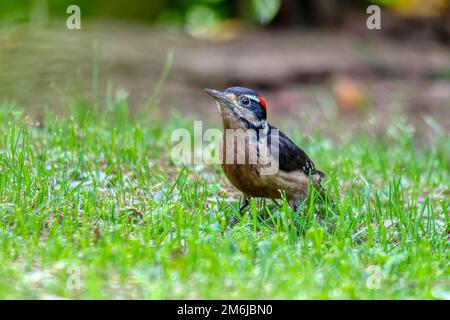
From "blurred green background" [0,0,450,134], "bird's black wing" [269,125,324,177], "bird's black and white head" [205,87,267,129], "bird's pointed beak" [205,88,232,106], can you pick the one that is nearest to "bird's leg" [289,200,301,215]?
"bird's black wing" [269,125,324,177]

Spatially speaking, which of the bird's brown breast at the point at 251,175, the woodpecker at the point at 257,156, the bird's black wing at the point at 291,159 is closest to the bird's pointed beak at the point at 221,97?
the woodpecker at the point at 257,156

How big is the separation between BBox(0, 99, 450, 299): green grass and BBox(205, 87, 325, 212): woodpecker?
0.69ft

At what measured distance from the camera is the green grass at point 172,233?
5.19 m

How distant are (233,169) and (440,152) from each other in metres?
3.84

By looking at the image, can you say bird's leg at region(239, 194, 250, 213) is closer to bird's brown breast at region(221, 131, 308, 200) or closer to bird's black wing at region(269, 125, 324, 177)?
bird's brown breast at region(221, 131, 308, 200)

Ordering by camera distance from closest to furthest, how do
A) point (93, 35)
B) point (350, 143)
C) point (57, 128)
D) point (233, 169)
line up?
point (233, 169), point (57, 128), point (350, 143), point (93, 35)

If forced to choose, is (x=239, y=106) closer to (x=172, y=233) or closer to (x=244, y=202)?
(x=244, y=202)

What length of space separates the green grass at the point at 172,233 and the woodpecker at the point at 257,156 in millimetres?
212

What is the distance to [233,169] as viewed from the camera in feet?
21.8

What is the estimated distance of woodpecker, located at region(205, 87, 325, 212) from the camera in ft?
21.9

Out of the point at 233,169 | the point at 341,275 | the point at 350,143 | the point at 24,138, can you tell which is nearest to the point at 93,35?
the point at 350,143

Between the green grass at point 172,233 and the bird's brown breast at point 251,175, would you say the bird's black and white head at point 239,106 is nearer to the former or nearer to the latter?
the bird's brown breast at point 251,175

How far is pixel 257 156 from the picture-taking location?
675cm
